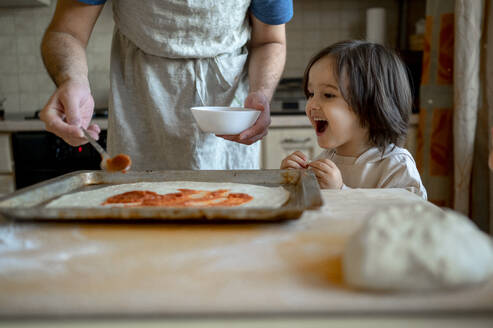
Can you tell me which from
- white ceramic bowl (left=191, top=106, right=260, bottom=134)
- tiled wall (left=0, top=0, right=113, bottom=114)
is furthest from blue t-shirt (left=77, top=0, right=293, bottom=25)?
tiled wall (left=0, top=0, right=113, bottom=114)

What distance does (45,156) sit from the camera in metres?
2.21

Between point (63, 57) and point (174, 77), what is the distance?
1.00 feet

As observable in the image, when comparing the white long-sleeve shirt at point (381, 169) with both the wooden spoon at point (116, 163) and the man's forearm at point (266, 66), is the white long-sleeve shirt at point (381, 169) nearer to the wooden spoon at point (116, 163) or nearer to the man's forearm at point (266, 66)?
the man's forearm at point (266, 66)

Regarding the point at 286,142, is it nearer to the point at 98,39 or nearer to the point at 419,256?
the point at 98,39

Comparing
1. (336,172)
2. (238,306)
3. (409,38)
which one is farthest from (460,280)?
(409,38)

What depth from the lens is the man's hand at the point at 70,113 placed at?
860 millimetres

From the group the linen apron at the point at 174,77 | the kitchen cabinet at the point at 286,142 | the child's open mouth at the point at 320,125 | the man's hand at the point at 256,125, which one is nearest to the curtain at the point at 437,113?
the kitchen cabinet at the point at 286,142

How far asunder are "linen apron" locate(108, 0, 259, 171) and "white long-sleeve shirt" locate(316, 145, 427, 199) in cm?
34

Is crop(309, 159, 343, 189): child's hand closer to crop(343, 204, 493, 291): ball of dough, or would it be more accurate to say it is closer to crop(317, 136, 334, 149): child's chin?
crop(317, 136, 334, 149): child's chin

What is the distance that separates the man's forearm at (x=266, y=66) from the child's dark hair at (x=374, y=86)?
5.7 inches

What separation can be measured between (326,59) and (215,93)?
35cm

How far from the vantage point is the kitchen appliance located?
219 centimetres

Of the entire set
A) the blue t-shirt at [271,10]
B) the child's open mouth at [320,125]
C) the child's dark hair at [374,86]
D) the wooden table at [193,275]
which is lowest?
the wooden table at [193,275]

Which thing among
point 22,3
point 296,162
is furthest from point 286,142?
point 22,3
